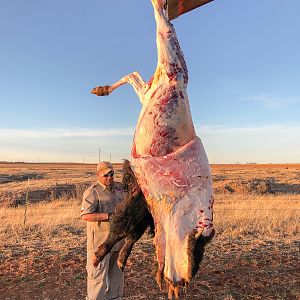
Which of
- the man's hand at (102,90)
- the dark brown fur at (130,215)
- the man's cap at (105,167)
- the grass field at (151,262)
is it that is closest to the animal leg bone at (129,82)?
the man's hand at (102,90)

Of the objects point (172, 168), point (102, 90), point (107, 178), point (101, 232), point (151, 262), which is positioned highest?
point (102, 90)

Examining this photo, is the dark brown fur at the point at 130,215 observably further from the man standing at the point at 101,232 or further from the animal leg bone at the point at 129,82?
the man standing at the point at 101,232

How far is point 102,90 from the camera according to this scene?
3799mm

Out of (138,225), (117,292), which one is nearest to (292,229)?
(117,292)

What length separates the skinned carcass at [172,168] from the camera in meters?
2.89

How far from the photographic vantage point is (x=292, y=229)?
13422 mm

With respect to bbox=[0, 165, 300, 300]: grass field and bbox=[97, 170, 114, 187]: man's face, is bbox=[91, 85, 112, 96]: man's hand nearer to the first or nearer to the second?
bbox=[97, 170, 114, 187]: man's face

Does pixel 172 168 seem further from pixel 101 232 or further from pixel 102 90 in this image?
pixel 101 232

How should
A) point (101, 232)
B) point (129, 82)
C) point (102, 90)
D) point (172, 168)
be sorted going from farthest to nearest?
point (101, 232)
point (102, 90)
point (129, 82)
point (172, 168)

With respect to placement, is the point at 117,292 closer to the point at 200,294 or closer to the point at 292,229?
the point at 200,294

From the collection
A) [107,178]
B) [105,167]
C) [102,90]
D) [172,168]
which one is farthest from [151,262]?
[172,168]

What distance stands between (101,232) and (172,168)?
3098 mm

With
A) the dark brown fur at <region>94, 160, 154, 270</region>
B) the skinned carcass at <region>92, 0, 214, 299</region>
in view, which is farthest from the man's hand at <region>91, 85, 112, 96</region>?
the dark brown fur at <region>94, 160, 154, 270</region>

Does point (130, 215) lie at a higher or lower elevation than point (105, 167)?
lower
